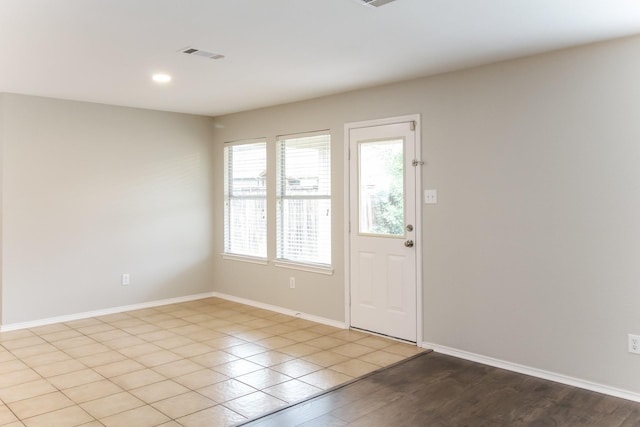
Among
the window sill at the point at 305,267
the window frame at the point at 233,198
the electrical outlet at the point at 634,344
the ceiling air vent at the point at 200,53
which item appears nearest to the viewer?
the electrical outlet at the point at 634,344

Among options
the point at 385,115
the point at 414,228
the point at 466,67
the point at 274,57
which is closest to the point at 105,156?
the point at 274,57

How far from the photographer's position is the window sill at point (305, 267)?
5098mm

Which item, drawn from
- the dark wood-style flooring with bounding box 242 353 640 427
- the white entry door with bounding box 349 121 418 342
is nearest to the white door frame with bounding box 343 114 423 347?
the white entry door with bounding box 349 121 418 342

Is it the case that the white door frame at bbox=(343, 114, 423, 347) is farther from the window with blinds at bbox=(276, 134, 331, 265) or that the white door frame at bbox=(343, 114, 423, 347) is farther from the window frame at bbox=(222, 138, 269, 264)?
the window frame at bbox=(222, 138, 269, 264)

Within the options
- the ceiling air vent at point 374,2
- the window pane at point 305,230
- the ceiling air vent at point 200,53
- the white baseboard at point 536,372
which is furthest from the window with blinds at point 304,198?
the ceiling air vent at point 374,2

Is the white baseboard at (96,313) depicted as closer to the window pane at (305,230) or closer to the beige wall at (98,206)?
the beige wall at (98,206)

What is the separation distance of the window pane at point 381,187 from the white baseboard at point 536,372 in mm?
1082

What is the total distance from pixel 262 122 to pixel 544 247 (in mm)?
3473

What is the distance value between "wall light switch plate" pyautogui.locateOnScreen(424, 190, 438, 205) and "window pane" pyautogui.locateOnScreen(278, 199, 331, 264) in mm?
1208

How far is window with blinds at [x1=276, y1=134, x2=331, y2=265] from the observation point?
518 cm

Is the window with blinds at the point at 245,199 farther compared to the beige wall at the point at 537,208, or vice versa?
the window with blinds at the point at 245,199

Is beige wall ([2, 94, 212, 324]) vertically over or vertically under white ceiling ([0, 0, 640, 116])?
under

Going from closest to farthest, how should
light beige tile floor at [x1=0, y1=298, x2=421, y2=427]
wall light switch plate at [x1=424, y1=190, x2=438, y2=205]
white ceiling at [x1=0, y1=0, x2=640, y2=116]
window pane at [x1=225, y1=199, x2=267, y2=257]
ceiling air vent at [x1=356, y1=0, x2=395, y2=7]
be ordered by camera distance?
ceiling air vent at [x1=356, y1=0, x2=395, y2=7] → white ceiling at [x1=0, y1=0, x2=640, y2=116] → light beige tile floor at [x1=0, y1=298, x2=421, y2=427] → wall light switch plate at [x1=424, y1=190, x2=438, y2=205] → window pane at [x1=225, y1=199, x2=267, y2=257]

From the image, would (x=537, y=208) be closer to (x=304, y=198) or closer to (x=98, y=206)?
(x=304, y=198)
